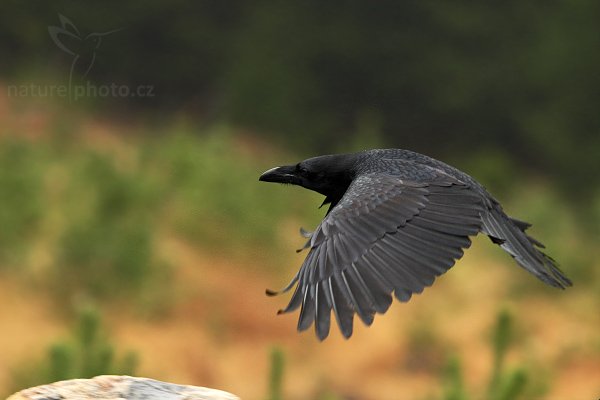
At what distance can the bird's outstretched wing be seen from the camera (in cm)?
412

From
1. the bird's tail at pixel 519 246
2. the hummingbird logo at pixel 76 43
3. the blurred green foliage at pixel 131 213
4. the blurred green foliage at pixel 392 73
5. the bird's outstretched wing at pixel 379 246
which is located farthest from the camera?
the hummingbird logo at pixel 76 43

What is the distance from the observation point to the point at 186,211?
993cm

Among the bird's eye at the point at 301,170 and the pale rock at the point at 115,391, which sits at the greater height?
the bird's eye at the point at 301,170

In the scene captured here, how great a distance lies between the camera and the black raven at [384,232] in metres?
4.17

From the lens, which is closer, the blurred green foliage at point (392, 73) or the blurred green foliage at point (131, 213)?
the blurred green foliage at point (131, 213)

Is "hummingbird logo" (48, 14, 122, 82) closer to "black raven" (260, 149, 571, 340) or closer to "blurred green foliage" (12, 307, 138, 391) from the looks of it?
"blurred green foliage" (12, 307, 138, 391)

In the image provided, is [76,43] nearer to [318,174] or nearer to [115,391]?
[318,174]

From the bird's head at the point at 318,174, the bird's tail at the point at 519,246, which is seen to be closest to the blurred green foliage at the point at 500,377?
the bird's tail at the point at 519,246

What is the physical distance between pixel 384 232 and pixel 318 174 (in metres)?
1.11

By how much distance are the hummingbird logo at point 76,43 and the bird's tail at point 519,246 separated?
541 inches

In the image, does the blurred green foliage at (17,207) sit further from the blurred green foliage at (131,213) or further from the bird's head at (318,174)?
the bird's head at (318,174)

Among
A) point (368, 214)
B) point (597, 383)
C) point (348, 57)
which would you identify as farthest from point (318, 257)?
point (348, 57)

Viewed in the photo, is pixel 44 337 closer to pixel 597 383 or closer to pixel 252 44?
pixel 597 383

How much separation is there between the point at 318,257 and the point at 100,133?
1455cm
